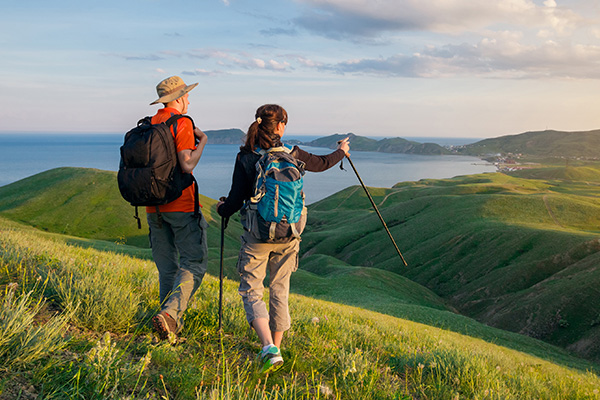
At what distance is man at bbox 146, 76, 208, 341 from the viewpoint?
5656 mm

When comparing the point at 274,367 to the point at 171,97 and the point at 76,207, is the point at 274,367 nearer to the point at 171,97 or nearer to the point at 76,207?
the point at 171,97

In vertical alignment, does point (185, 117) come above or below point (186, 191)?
above

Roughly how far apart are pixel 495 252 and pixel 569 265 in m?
9.98

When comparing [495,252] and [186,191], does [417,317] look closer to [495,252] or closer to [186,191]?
[186,191]

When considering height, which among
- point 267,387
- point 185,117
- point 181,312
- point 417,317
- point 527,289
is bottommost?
point 527,289

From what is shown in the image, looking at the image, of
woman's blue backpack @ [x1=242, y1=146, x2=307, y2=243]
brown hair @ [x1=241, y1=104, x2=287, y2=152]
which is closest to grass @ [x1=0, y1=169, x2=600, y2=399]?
woman's blue backpack @ [x1=242, y1=146, x2=307, y2=243]

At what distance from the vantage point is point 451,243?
2466 inches

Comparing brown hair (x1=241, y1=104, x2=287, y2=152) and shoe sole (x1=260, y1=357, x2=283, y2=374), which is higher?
brown hair (x1=241, y1=104, x2=287, y2=152)

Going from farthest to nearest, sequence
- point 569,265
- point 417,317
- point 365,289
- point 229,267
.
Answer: point 569,265 < point 229,267 < point 365,289 < point 417,317

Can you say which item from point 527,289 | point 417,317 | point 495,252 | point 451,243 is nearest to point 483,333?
point 417,317

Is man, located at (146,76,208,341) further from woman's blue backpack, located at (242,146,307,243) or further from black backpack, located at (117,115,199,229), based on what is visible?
woman's blue backpack, located at (242,146,307,243)

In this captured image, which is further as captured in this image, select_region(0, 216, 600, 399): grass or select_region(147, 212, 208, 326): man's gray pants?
select_region(147, 212, 208, 326): man's gray pants

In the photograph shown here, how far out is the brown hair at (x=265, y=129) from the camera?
5.31 metres

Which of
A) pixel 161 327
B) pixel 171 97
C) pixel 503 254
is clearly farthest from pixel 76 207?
pixel 161 327
